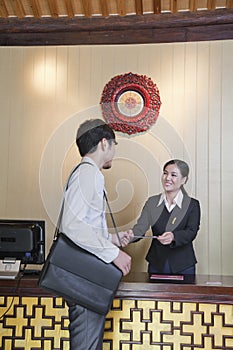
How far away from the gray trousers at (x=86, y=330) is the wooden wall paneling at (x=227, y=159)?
1806 millimetres

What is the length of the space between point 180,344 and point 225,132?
6.20 feet

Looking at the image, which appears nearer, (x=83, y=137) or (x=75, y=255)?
(x=75, y=255)

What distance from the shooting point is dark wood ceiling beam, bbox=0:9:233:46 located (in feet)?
12.3

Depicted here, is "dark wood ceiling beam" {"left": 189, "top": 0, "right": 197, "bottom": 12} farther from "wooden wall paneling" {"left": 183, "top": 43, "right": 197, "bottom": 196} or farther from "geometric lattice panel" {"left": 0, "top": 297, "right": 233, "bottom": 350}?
"geometric lattice panel" {"left": 0, "top": 297, "right": 233, "bottom": 350}

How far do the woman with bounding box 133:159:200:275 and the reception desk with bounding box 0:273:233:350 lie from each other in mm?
606

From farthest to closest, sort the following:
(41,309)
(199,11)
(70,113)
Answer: (70,113) → (199,11) → (41,309)

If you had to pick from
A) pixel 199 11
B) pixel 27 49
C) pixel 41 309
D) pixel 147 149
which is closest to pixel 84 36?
pixel 27 49

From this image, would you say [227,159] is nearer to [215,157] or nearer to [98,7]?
[215,157]

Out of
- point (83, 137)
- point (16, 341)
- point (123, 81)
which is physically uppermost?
point (123, 81)

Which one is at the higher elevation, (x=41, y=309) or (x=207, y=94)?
(x=207, y=94)

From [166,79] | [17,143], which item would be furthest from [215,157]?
[17,143]

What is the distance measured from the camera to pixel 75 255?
2.10 meters

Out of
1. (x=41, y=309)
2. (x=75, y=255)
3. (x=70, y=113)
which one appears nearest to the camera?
(x=75, y=255)

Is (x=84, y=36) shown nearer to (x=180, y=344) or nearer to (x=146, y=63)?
(x=146, y=63)
